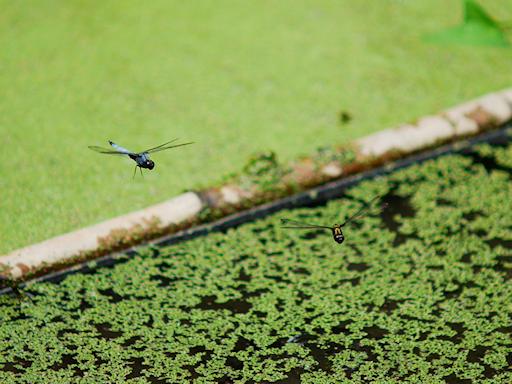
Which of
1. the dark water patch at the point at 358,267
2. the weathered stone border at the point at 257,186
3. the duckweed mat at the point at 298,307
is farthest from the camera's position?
the dark water patch at the point at 358,267

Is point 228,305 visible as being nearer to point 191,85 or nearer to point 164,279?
point 164,279

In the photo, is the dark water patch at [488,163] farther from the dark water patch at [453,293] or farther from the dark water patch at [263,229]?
the dark water patch at [263,229]

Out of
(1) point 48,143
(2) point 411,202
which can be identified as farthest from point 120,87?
(2) point 411,202

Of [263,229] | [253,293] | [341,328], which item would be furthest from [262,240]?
[341,328]

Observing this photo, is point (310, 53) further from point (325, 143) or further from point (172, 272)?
point (172, 272)

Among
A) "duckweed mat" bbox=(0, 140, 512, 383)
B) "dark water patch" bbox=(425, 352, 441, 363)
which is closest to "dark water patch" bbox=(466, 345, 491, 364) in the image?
"duckweed mat" bbox=(0, 140, 512, 383)

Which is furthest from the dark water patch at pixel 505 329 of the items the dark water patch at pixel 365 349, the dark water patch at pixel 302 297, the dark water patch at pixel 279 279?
the dark water patch at pixel 279 279

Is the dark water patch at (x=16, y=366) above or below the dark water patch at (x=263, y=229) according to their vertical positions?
below
